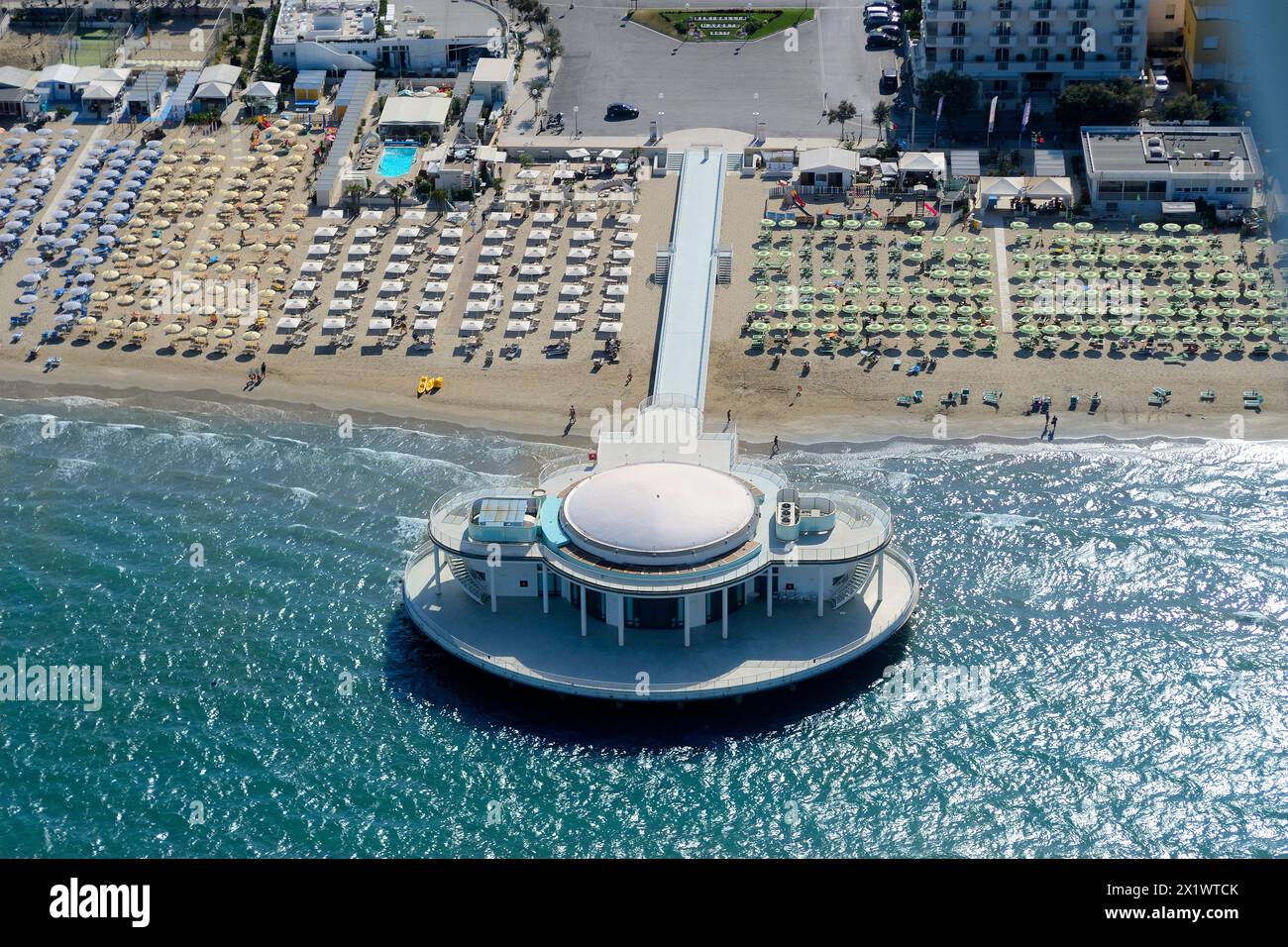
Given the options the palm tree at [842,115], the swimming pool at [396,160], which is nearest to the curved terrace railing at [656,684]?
the swimming pool at [396,160]

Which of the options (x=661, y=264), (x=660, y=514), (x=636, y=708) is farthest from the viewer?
(x=661, y=264)

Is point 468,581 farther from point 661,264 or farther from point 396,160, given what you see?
point 396,160

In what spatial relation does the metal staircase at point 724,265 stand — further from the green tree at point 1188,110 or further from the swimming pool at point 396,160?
the green tree at point 1188,110

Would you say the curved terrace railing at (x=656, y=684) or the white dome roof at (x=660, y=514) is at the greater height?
the white dome roof at (x=660, y=514)

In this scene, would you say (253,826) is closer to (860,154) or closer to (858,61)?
(860,154)

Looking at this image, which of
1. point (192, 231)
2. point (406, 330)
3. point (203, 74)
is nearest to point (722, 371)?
point (406, 330)

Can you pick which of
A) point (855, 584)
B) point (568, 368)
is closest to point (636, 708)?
point (855, 584)
